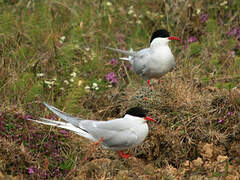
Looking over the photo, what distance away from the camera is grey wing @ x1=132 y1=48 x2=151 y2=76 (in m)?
4.55

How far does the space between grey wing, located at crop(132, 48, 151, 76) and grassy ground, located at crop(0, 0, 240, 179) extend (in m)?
0.23

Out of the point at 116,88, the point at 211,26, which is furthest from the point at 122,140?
the point at 211,26

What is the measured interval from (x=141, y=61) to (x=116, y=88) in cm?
61

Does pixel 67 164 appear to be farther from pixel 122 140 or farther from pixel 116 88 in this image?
pixel 116 88

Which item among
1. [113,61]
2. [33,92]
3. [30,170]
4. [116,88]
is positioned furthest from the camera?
[113,61]

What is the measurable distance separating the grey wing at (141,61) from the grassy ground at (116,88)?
0.23 metres

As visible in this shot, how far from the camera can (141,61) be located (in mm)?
4609

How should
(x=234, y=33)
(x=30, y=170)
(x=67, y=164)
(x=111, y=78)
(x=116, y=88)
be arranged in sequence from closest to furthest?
1. (x=30, y=170)
2. (x=67, y=164)
3. (x=116, y=88)
4. (x=111, y=78)
5. (x=234, y=33)

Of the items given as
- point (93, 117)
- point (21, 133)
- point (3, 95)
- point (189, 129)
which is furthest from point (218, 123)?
point (3, 95)

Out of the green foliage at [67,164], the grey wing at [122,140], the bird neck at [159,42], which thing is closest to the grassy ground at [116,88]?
the green foliage at [67,164]

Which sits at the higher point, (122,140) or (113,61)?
(113,61)

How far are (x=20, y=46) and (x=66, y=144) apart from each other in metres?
2.03

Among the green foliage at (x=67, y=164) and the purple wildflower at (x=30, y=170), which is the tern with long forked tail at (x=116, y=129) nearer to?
the green foliage at (x=67, y=164)

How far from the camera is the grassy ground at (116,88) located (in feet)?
11.7
